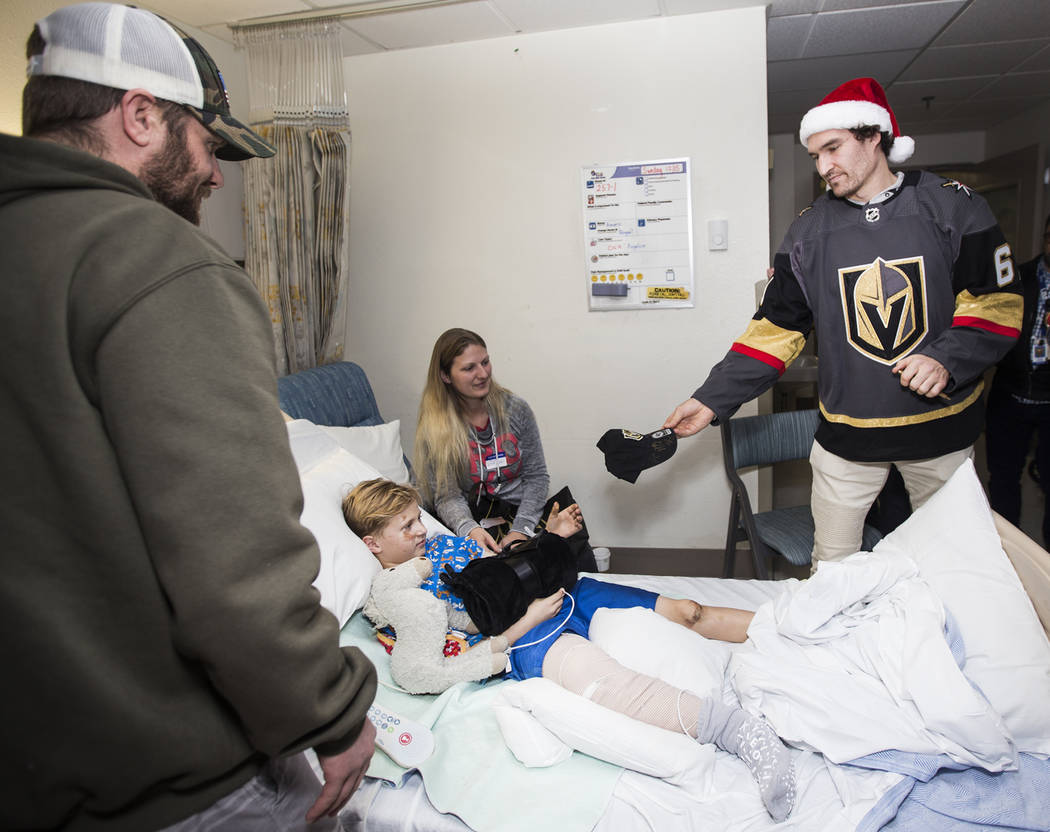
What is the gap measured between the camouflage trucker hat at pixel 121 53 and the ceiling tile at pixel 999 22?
308 centimetres

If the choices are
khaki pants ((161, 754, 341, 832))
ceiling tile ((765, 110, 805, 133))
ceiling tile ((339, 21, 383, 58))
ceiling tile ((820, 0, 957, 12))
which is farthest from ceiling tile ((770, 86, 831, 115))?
khaki pants ((161, 754, 341, 832))

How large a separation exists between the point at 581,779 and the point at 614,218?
2153 mm

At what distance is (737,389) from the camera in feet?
6.97

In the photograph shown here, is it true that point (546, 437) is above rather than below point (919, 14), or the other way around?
below

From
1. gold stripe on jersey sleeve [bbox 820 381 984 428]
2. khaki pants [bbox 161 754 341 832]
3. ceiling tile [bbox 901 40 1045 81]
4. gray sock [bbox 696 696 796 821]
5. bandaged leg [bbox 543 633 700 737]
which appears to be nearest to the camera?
khaki pants [bbox 161 754 341 832]

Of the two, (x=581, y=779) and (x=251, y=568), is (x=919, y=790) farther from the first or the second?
(x=251, y=568)

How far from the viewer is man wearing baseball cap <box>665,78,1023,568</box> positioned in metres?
1.74

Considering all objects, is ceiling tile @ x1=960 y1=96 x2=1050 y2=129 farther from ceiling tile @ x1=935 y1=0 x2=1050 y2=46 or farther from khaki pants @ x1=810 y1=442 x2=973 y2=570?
khaki pants @ x1=810 y1=442 x2=973 y2=570

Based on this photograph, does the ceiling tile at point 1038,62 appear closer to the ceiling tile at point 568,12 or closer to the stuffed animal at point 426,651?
the ceiling tile at point 568,12

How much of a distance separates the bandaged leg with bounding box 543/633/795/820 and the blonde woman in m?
0.81

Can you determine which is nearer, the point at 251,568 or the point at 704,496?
the point at 251,568

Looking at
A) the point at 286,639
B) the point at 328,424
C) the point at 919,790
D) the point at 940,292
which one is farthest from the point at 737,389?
the point at 286,639

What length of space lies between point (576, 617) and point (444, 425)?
93 centimetres

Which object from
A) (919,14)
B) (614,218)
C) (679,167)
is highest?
(919,14)
